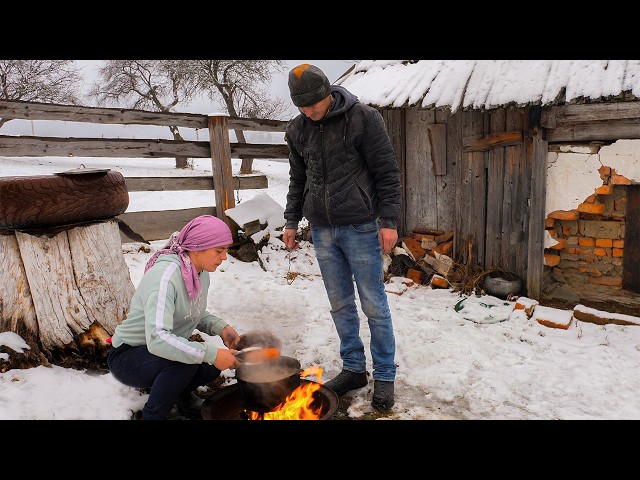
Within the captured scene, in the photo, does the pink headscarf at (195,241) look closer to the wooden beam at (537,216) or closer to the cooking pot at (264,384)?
the cooking pot at (264,384)

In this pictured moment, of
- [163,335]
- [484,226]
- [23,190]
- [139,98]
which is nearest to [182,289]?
[163,335]

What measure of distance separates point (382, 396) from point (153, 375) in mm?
1502

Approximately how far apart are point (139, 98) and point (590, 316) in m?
23.3

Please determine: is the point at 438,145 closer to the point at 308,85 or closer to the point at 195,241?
the point at 308,85

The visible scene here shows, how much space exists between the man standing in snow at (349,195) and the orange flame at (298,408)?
1.66ft

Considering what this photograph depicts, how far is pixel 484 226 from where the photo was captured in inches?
248

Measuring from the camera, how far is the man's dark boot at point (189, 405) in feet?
9.55

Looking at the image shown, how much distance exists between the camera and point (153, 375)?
2.58 metres

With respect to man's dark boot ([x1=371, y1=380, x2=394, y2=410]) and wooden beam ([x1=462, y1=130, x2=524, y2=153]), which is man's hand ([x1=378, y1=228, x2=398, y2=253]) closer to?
man's dark boot ([x1=371, y1=380, x2=394, y2=410])

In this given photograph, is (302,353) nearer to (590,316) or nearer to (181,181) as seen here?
(590,316)

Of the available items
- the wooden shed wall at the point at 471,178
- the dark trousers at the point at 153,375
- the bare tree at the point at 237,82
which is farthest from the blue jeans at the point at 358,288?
the bare tree at the point at 237,82

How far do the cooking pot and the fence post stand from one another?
13.5 feet

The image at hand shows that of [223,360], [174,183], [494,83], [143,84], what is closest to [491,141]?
[494,83]

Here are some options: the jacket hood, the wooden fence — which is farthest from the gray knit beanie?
the wooden fence
